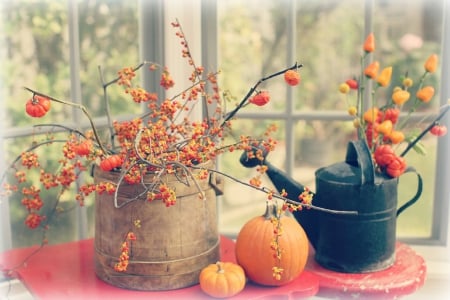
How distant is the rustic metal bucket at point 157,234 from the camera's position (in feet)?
3.84

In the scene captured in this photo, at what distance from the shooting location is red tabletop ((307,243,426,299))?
1.26 metres

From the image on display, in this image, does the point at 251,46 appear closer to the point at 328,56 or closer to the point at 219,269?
the point at 328,56

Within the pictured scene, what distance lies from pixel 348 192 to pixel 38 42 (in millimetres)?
816

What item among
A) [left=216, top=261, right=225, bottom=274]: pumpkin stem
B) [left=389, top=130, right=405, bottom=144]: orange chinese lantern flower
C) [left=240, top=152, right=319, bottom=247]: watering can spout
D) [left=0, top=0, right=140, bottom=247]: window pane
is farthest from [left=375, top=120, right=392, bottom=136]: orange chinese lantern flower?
[left=0, top=0, right=140, bottom=247]: window pane

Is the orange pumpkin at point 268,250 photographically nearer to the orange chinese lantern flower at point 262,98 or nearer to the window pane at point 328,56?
the orange chinese lantern flower at point 262,98

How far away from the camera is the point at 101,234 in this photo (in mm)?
1235

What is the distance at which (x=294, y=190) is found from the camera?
134 cm

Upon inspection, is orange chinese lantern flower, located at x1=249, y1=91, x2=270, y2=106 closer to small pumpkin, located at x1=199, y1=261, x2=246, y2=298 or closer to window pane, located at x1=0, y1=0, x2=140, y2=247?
small pumpkin, located at x1=199, y1=261, x2=246, y2=298

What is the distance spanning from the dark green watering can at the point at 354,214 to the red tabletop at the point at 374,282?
0.02 metres

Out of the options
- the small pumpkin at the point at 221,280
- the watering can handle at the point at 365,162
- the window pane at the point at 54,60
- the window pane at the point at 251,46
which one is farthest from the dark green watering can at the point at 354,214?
the window pane at the point at 251,46

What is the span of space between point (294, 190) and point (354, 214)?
0.14 metres

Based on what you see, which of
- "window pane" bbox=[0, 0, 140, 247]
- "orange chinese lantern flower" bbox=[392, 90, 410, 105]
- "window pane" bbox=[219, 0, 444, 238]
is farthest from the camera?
"window pane" bbox=[219, 0, 444, 238]

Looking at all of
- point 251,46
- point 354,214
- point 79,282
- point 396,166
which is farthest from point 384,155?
point 251,46

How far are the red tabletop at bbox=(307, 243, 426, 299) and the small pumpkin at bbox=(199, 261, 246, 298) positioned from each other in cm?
20
